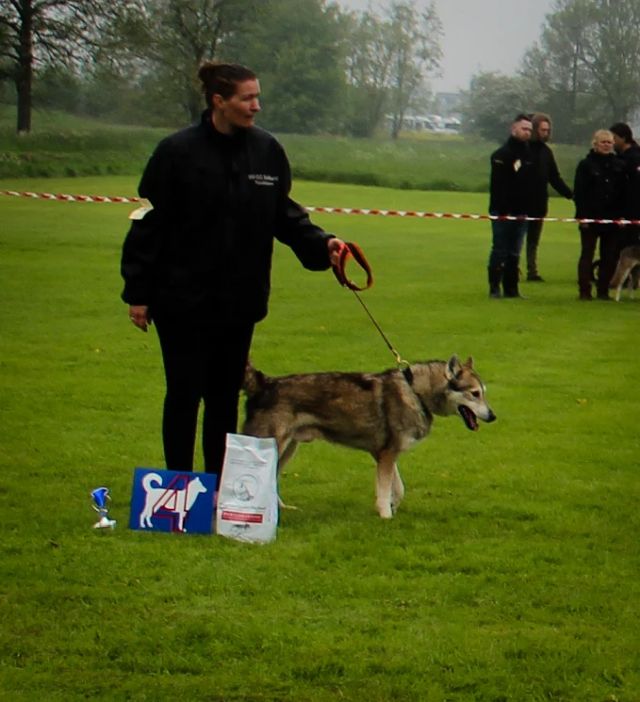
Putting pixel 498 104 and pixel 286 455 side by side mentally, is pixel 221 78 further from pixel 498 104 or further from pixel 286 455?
pixel 498 104

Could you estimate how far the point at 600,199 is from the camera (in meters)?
16.9

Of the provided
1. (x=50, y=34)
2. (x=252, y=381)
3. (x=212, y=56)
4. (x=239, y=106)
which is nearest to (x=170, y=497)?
(x=252, y=381)

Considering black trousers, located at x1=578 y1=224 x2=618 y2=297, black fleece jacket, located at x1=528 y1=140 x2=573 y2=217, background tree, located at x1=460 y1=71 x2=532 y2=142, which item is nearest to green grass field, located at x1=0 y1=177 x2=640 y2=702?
black trousers, located at x1=578 y1=224 x2=618 y2=297

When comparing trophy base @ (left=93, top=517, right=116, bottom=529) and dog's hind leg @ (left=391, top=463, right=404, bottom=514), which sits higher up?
dog's hind leg @ (left=391, top=463, right=404, bottom=514)

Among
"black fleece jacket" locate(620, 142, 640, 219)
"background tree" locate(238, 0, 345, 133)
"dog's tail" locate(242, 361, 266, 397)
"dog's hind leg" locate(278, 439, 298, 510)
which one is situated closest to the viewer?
"dog's tail" locate(242, 361, 266, 397)

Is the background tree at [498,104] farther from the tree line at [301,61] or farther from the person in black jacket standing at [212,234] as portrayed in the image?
the person in black jacket standing at [212,234]

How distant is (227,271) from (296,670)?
2050mm

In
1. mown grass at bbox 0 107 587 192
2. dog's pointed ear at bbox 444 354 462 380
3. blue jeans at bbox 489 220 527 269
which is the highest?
dog's pointed ear at bbox 444 354 462 380

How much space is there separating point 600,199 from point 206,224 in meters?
11.6

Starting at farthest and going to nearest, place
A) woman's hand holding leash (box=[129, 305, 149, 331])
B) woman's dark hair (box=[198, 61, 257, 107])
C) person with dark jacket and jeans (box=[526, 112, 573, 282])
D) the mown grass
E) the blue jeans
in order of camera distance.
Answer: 1. the mown grass
2. person with dark jacket and jeans (box=[526, 112, 573, 282])
3. the blue jeans
4. woman's hand holding leash (box=[129, 305, 149, 331])
5. woman's dark hair (box=[198, 61, 257, 107])

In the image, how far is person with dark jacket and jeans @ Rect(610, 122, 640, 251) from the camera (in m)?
16.6

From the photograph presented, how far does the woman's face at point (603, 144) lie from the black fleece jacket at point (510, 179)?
2.67 ft

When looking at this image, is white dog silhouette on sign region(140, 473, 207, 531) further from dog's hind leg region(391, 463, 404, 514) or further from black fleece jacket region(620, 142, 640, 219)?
black fleece jacket region(620, 142, 640, 219)

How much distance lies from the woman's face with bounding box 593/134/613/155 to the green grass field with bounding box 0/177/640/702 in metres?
4.01
